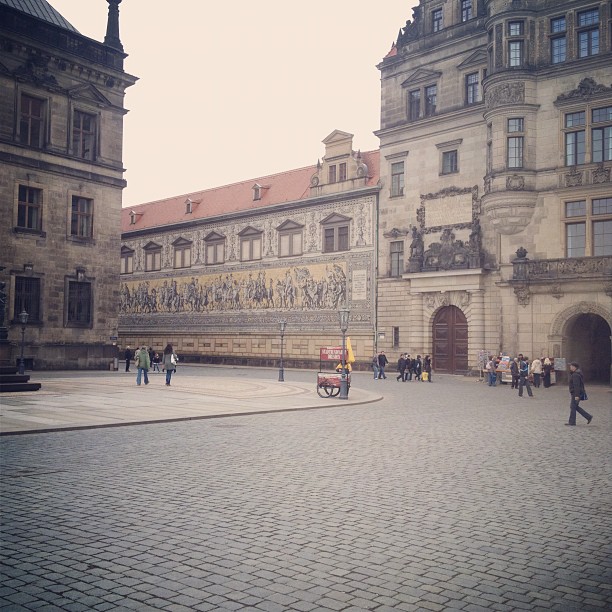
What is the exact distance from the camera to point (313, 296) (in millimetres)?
48750

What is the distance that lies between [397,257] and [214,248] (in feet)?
62.0

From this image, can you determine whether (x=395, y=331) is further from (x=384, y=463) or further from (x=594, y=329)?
(x=384, y=463)

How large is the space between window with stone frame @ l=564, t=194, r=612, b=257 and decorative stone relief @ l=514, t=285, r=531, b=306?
9.28ft

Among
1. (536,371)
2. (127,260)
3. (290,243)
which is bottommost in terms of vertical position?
(536,371)

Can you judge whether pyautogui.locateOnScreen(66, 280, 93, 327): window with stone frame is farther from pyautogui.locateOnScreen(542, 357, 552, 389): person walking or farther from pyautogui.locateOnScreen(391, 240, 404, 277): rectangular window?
pyautogui.locateOnScreen(542, 357, 552, 389): person walking

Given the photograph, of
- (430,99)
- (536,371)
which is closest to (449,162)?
(430,99)

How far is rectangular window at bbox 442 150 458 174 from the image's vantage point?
136ft

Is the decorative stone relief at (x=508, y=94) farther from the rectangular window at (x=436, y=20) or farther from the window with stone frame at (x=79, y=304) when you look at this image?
the window with stone frame at (x=79, y=304)

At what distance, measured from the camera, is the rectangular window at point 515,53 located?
120ft

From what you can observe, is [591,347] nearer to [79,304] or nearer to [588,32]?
[588,32]

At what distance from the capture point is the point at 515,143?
36.7 m

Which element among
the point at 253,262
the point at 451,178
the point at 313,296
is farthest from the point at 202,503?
the point at 253,262

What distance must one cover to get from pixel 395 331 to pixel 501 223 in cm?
1026

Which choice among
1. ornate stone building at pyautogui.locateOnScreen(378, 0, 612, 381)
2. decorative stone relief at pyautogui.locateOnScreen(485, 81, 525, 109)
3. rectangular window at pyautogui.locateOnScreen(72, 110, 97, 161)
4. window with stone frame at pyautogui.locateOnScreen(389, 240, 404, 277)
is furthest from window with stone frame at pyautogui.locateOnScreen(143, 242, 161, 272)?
decorative stone relief at pyautogui.locateOnScreen(485, 81, 525, 109)
